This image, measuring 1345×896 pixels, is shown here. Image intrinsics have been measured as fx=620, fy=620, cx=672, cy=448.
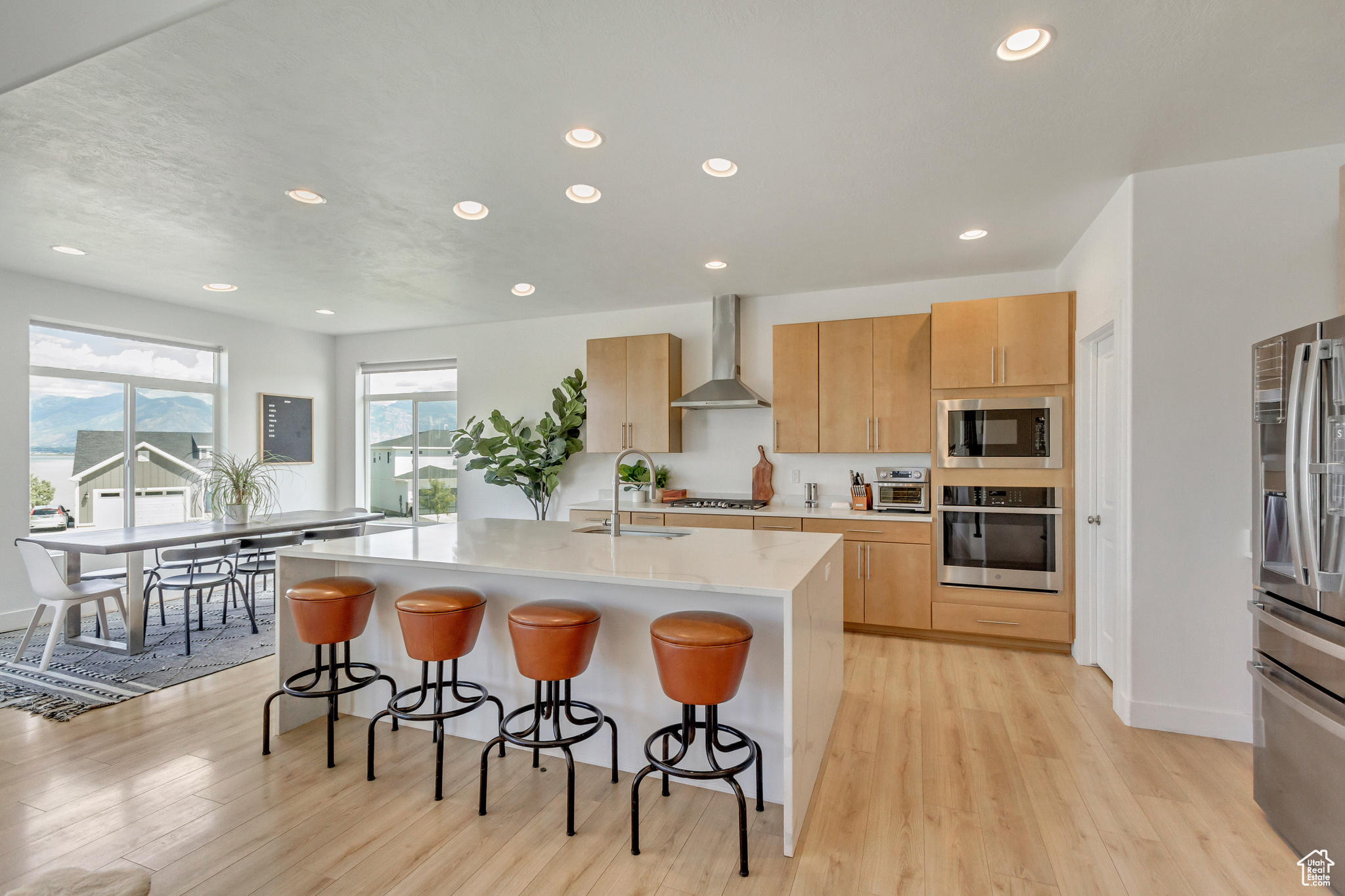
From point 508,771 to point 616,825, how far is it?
23.2 inches

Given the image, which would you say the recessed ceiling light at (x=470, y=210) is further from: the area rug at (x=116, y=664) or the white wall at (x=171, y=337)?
the white wall at (x=171, y=337)

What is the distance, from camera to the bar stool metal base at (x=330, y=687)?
2461mm

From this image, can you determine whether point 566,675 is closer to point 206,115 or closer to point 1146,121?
point 206,115

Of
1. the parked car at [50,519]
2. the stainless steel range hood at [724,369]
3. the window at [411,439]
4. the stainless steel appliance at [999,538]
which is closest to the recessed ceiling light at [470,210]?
the stainless steel range hood at [724,369]

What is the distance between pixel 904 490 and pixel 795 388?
1.09m

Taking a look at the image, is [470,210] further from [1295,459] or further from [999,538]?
[999,538]

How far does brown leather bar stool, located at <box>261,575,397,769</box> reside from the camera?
2.49 metres

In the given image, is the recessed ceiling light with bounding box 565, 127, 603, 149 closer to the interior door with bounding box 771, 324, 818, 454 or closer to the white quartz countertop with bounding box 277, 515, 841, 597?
the white quartz countertop with bounding box 277, 515, 841, 597

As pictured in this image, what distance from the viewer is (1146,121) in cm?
237

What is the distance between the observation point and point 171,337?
5441 millimetres

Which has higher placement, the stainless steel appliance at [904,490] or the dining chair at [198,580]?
the stainless steel appliance at [904,490]

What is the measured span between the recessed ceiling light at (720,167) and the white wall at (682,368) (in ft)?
7.63

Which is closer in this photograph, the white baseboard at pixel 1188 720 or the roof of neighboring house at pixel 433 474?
the white baseboard at pixel 1188 720

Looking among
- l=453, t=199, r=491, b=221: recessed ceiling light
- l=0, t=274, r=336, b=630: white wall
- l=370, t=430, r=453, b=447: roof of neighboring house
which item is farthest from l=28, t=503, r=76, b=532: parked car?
l=453, t=199, r=491, b=221: recessed ceiling light
